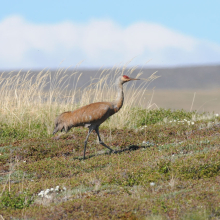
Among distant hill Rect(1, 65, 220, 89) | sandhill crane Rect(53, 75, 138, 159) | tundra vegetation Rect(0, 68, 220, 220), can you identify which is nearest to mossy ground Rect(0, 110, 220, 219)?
tundra vegetation Rect(0, 68, 220, 220)

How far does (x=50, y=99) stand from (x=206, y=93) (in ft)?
91.1

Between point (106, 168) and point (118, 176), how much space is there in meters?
0.92

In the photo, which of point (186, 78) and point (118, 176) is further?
point (186, 78)

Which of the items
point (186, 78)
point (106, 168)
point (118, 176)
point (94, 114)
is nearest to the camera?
point (118, 176)

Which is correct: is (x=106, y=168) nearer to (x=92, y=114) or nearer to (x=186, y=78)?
(x=92, y=114)

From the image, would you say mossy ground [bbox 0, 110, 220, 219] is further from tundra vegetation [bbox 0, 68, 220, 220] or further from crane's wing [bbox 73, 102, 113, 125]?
crane's wing [bbox 73, 102, 113, 125]

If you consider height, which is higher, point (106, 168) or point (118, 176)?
point (118, 176)

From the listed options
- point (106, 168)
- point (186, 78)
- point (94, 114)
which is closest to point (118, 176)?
point (106, 168)

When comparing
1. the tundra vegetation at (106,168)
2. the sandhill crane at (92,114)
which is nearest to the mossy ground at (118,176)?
the tundra vegetation at (106,168)

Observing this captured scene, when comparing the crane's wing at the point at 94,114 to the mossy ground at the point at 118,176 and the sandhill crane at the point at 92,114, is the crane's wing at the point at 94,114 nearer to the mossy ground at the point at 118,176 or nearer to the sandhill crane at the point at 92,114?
the sandhill crane at the point at 92,114

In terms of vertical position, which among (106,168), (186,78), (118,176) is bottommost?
(106,168)

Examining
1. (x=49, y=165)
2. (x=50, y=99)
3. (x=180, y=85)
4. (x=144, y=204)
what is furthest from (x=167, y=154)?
(x=180, y=85)

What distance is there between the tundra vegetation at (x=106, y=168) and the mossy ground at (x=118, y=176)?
0.01m

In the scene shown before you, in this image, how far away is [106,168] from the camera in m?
7.27
